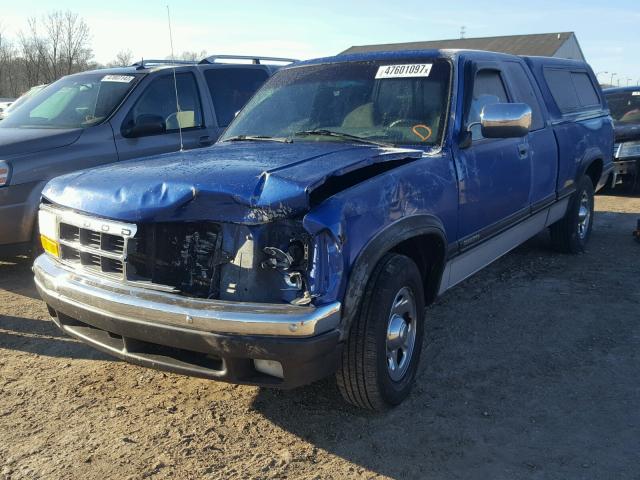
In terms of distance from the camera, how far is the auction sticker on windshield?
4047 mm

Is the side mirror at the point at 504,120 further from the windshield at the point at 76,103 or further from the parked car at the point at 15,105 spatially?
the parked car at the point at 15,105

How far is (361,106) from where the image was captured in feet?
13.4

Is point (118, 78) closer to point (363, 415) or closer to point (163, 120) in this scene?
point (163, 120)

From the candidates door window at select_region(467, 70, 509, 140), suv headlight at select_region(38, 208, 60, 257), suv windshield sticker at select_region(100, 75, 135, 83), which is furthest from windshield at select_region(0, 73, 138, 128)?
door window at select_region(467, 70, 509, 140)

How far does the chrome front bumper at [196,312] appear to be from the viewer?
2576 millimetres

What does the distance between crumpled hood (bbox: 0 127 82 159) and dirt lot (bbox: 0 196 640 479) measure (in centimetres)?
155

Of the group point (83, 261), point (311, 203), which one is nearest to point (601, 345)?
point (311, 203)

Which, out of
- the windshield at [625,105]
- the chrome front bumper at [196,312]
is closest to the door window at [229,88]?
the chrome front bumper at [196,312]

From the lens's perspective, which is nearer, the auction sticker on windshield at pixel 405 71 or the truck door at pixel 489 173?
the truck door at pixel 489 173

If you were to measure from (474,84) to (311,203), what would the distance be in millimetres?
1956

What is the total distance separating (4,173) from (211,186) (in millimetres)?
3210

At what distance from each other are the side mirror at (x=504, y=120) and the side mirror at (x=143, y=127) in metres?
3.47

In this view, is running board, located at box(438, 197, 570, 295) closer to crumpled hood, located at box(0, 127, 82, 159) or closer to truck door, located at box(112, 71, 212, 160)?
truck door, located at box(112, 71, 212, 160)

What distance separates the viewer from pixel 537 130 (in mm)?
5148
